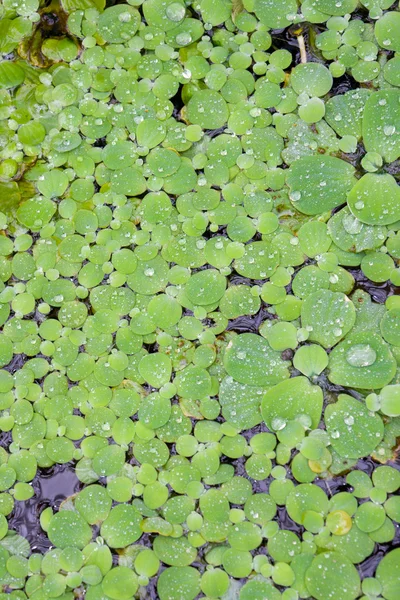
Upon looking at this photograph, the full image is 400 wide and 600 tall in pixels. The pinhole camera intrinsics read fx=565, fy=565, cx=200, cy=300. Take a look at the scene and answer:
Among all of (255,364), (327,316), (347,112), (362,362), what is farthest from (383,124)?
(255,364)

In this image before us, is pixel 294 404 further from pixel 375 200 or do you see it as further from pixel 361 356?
pixel 375 200

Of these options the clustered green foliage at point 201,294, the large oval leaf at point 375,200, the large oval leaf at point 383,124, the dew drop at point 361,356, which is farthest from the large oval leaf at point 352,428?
the large oval leaf at point 383,124

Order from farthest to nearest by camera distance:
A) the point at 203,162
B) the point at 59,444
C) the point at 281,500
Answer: the point at 203,162 < the point at 59,444 < the point at 281,500

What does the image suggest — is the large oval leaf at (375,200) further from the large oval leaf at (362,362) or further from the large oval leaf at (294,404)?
the large oval leaf at (294,404)

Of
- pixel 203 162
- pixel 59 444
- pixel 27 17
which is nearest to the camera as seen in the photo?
pixel 59 444

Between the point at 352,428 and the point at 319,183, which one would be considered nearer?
the point at 352,428

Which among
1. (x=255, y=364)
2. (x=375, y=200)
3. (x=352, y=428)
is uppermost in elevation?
(x=375, y=200)

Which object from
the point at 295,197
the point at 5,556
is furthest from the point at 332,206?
the point at 5,556

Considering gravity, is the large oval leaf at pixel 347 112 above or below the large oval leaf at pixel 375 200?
above

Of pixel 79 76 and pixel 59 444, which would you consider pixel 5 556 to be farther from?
pixel 79 76
